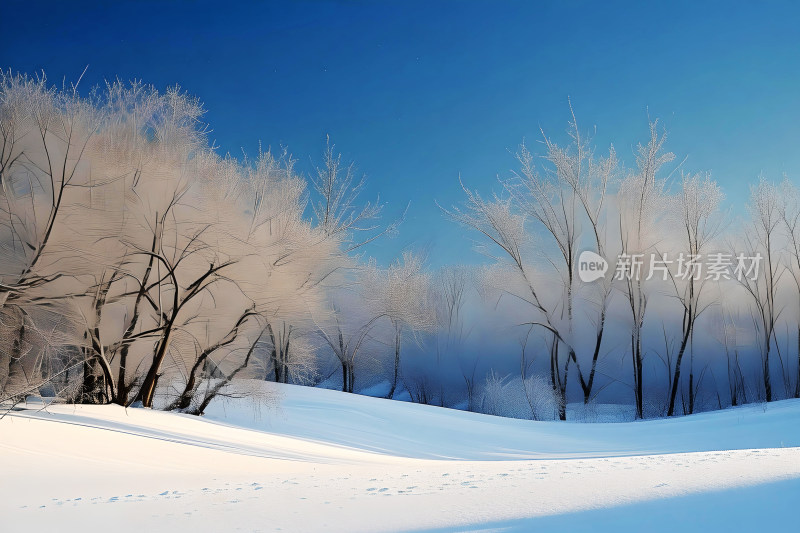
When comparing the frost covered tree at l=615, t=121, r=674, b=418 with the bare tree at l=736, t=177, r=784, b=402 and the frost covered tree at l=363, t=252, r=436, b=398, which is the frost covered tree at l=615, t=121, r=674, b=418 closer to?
the bare tree at l=736, t=177, r=784, b=402

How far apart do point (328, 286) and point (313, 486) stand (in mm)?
8868

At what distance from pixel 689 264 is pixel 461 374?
717 centimetres

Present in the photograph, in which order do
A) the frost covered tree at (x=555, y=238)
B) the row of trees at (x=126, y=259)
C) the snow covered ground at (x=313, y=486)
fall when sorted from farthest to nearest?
the frost covered tree at (x=555, y=238)
the row of trees at (x=126, y=259)
the snow covered ground at (x=313, y=486)

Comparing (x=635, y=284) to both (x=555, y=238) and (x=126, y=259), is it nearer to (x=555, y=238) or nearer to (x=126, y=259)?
(x=555, y=238)

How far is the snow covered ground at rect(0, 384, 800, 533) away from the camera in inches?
90.2

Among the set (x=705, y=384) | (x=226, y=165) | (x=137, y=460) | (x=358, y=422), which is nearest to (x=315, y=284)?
(x=358, y=422)

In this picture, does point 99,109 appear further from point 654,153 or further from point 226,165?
point 654,153

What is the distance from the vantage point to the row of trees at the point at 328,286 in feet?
23.6

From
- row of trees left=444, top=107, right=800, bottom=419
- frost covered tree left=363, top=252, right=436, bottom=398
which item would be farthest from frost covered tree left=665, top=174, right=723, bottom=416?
frost covered tree left=363, top=252, right=436, bottom=398
